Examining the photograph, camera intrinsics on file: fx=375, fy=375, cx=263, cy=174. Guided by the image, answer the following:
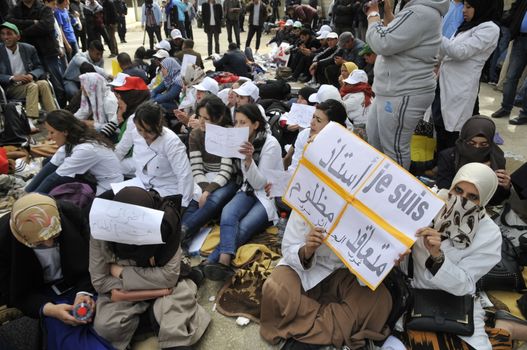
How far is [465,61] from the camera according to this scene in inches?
156

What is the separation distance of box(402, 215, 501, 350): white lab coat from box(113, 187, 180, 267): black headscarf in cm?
155

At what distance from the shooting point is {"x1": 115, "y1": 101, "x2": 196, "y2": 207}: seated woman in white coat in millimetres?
3496

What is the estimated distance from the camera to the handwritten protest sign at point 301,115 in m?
4.71

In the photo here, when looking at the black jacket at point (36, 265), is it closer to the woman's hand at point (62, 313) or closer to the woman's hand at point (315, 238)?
the woman's hand at point (62, 313)

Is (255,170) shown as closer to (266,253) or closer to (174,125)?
(266,253)

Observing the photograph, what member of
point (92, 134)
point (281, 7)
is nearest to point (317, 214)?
point (92, 134)

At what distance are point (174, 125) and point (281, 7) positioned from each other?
18624mm

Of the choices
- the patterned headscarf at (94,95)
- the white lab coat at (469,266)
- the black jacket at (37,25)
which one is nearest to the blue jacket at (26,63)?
the black jacket at (37,25)

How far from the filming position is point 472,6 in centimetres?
382

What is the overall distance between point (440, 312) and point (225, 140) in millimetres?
2129

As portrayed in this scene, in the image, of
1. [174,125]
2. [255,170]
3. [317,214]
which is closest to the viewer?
[317,214]

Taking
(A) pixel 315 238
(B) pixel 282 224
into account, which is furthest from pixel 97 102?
(A) pixel 315 238

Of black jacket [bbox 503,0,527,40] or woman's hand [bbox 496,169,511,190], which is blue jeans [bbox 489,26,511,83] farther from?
woman's hand [bbox 496,169,511,190]

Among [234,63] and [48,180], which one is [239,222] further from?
[234,63]
